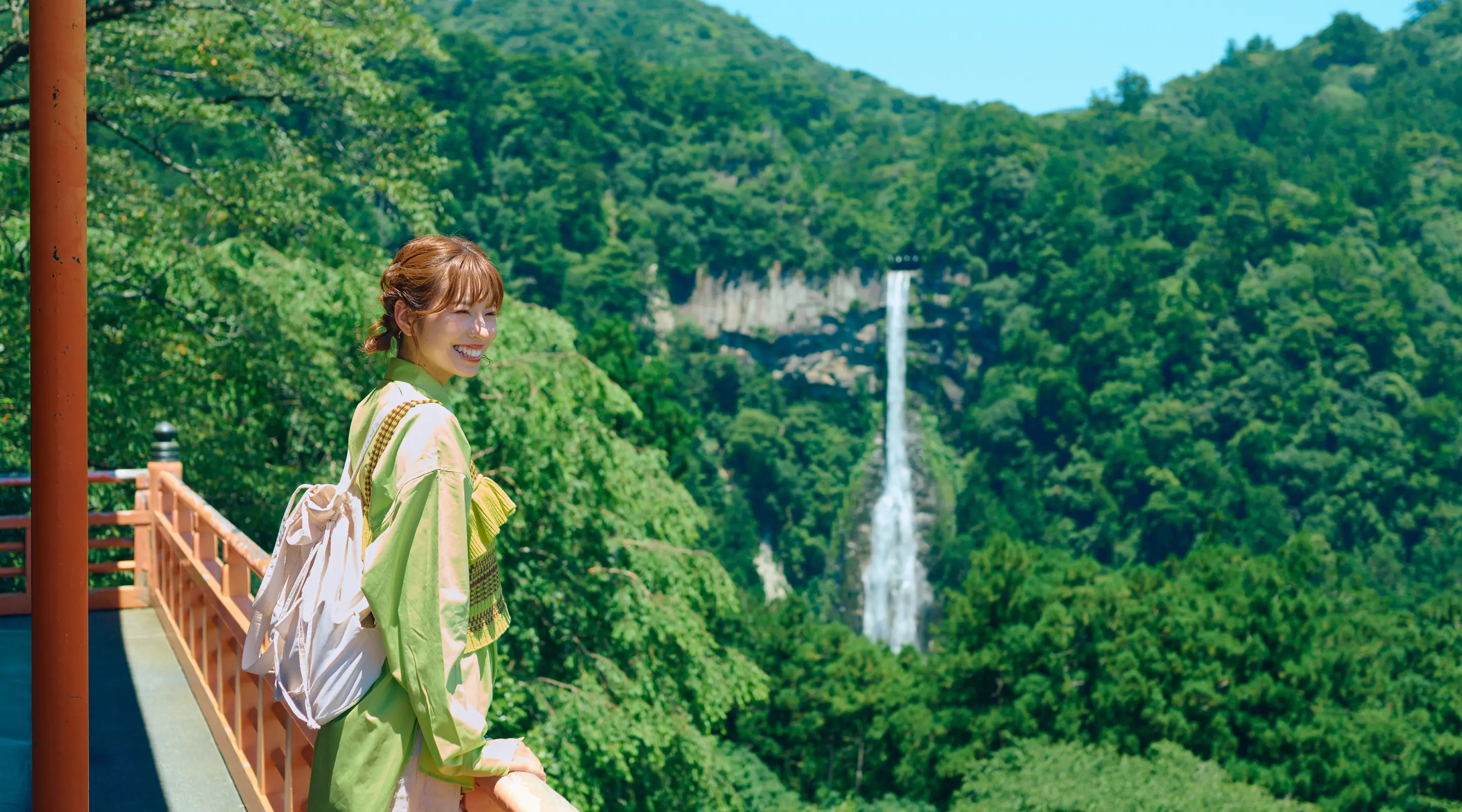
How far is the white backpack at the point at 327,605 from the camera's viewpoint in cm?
214

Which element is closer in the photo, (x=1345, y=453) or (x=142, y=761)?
(x=142, y=761)

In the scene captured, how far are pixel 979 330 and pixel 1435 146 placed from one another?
2451cm

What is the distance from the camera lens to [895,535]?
57156mm

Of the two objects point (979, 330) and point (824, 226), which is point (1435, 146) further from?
point (824, 226)

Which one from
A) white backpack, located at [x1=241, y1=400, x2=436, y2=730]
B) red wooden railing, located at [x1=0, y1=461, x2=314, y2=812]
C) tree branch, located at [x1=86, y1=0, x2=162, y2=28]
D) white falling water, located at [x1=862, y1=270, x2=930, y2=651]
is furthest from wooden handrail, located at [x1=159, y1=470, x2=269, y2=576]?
white falling water, located at [x1=862, y1=270, x2=930, y2=651]

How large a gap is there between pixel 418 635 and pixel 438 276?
574 mm

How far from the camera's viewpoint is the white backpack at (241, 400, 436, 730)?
2145 millimetres

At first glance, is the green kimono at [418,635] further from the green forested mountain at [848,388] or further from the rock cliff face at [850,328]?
the rock cliff face at [850,328]

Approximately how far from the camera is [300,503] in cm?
231

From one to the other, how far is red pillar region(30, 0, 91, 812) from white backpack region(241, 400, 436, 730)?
0.32 meters

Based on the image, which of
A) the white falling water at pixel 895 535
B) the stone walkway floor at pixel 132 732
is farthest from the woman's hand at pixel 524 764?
the white falling water at pixel 895 535

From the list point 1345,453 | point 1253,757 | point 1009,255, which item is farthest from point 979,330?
point 1253,757

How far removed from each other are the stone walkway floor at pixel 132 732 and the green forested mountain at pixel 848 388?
3.73 m

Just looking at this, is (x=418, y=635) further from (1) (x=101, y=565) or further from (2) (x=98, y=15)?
(2) (x=98, y=15)
